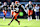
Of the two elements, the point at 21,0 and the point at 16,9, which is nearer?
the point at 16,9

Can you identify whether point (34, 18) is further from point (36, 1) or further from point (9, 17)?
point (9, 17)

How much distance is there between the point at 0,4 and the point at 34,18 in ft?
11.9

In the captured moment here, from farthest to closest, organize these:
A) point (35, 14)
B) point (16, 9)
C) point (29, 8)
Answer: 1. point (35, 14)
2. point (29, 8)
3. point (16, 9)

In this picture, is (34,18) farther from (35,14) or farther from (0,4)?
(0,4)

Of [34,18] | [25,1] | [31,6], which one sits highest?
[25,1]

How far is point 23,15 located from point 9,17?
1431 mm

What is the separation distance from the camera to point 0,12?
13.0m

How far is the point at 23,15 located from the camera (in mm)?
12727

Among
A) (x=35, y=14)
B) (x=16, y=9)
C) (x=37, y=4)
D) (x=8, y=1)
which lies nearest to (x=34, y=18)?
(x=35, y=14)

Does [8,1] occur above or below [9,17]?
above

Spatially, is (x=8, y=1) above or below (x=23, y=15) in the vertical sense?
above

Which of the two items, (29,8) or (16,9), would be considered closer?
(16,9)

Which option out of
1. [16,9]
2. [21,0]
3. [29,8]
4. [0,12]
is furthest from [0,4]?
[16,9]

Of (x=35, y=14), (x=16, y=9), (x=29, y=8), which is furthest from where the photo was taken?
(x=35, y=14)
